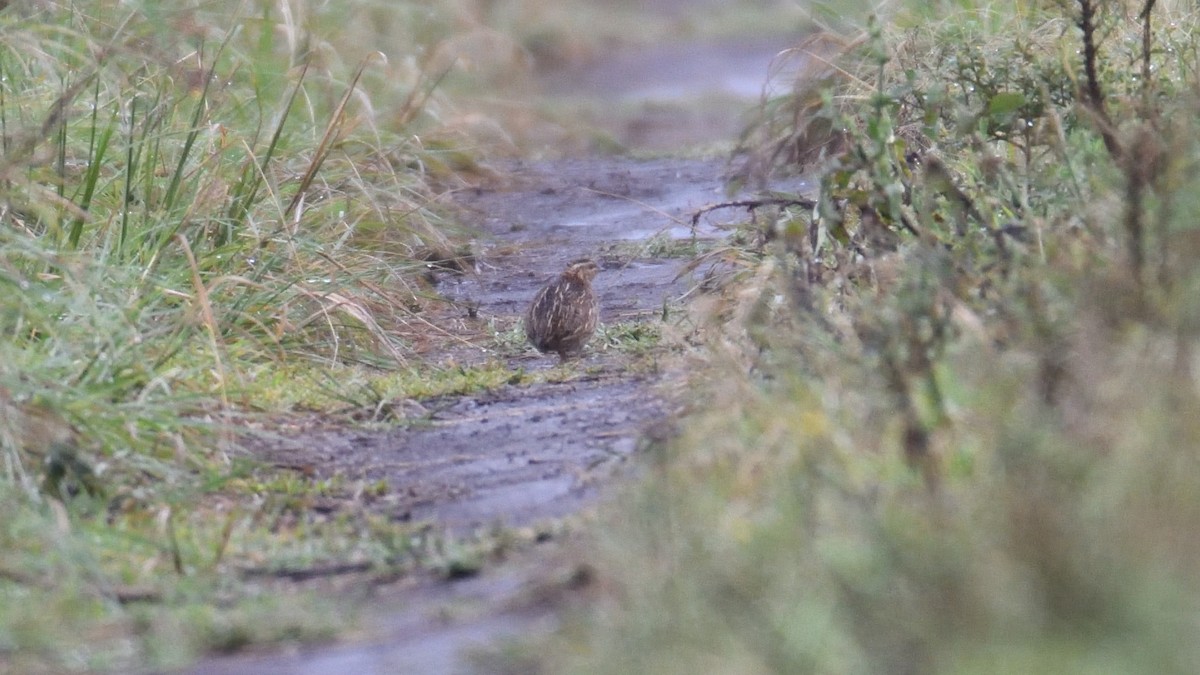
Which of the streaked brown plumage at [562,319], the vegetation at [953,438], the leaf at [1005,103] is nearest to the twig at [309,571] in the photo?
the vegetation at [953,438]

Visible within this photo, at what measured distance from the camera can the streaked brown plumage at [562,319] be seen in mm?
6547

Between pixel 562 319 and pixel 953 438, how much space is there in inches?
109

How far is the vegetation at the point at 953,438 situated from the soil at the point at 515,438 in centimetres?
30

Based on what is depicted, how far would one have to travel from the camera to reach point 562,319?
6555 millimetres

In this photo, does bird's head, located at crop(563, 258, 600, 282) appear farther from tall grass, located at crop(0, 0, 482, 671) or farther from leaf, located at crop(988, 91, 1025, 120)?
leaf, located at crop(988, 91, 1025, 120)

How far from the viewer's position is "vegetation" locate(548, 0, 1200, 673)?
9.57 ft

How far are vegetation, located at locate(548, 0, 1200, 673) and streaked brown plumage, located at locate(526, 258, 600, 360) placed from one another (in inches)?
25.1

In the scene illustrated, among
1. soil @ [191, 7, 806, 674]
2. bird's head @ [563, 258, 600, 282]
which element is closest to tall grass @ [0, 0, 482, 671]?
soil @ [191, 7, 806, 674]

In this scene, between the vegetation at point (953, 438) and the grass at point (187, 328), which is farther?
the grass at point (187, 328)

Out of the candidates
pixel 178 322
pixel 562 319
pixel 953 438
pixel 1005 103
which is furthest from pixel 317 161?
pixel 953 438

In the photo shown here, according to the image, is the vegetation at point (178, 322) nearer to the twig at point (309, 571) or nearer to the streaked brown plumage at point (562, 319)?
the twig at point (309, 571)

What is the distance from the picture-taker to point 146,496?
4750 millimetres

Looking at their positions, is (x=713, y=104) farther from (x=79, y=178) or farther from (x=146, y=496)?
(x=146, y=496)

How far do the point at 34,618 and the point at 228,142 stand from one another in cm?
324
